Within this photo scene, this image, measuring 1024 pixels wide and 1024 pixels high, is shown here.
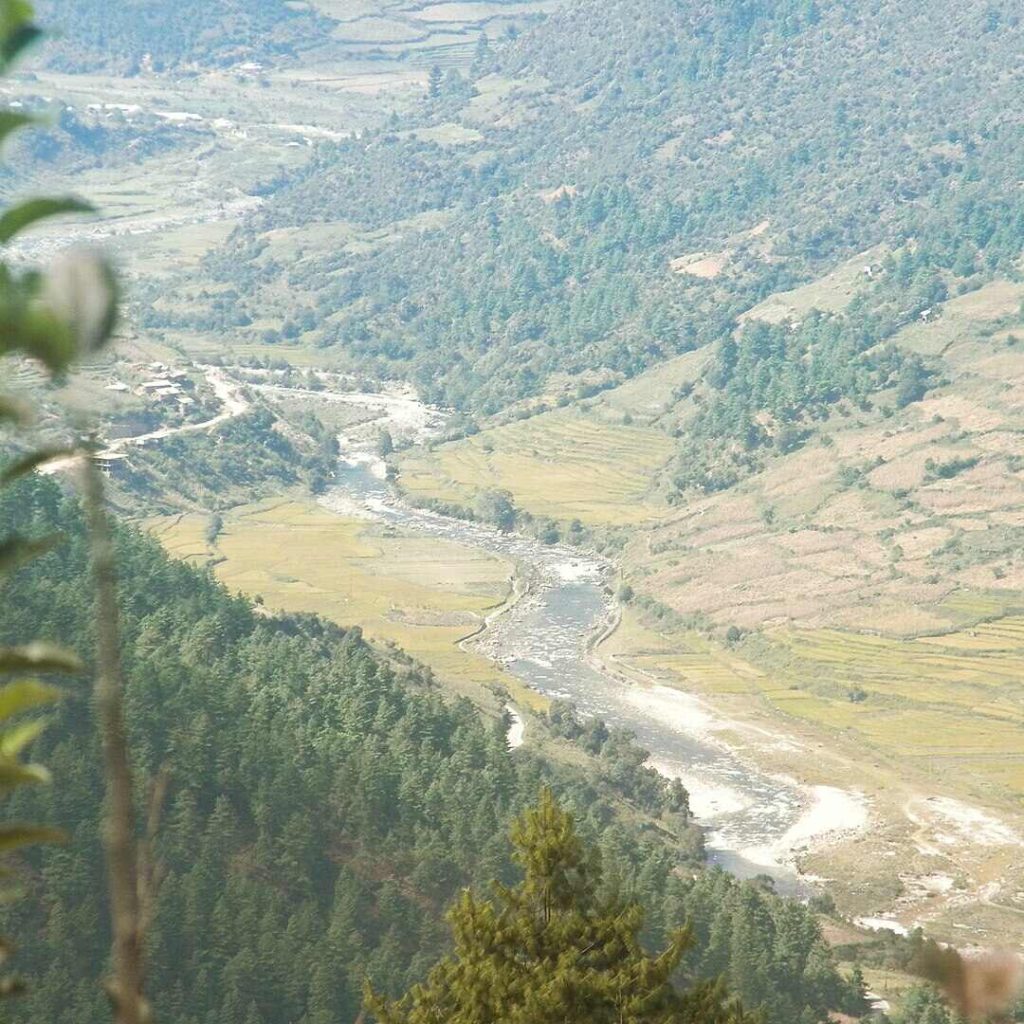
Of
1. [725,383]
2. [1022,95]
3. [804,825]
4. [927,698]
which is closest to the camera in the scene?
[804,825]

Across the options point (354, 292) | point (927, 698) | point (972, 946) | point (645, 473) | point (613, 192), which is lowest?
point (972, 946)

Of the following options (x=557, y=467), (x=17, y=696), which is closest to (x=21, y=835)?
(x=17, y=696)

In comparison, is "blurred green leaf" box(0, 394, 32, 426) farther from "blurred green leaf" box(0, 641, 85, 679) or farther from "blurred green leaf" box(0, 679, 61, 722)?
"blurred green leaf" box(0, 679, 61, 722)

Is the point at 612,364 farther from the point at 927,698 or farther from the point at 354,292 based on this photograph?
the point at 927,698

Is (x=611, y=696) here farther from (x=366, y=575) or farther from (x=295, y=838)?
(x=295, y=838)

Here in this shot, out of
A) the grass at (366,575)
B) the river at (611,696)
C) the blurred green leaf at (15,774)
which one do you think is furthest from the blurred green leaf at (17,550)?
the grass at (366,575)

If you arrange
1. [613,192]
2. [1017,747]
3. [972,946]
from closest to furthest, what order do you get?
[972,946], [1017,747], [613,192]

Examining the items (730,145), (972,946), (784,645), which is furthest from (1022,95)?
(972,946)
